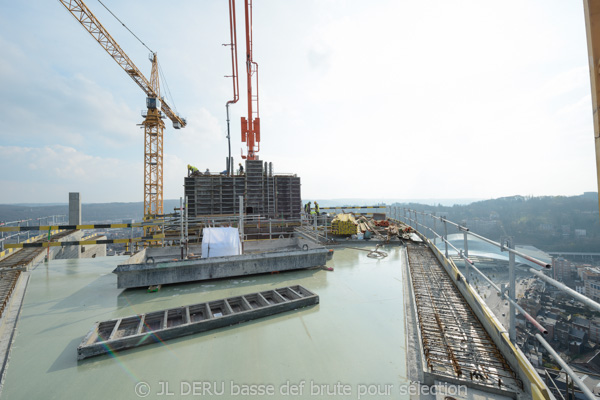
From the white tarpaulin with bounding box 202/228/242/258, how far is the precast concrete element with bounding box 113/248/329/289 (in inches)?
23.2

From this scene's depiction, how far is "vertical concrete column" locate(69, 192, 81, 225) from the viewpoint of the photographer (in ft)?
59.7

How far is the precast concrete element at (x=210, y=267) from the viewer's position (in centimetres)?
610

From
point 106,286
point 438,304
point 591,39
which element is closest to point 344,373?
point 438,304

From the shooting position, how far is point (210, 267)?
6758mm

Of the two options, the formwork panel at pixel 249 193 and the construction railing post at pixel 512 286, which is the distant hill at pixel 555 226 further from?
the construction railing post at pixel 512 286

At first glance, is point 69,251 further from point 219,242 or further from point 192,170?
point 219,242

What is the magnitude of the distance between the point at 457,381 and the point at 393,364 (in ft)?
2.39

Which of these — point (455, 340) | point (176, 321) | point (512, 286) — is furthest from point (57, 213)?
point (512, 286)

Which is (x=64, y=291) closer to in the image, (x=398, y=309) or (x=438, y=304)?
(x=398, y=309)

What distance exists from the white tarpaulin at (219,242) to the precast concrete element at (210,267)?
59cm

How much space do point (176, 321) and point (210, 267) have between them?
221 cm

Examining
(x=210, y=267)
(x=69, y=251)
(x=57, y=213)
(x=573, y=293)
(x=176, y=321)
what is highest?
(x=57, y=213)

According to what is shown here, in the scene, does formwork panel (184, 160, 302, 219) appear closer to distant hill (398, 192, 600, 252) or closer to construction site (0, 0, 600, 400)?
construction site (0, 0, 600, 400)

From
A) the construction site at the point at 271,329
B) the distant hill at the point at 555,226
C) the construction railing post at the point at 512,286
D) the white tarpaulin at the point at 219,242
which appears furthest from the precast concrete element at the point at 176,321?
the distant hill at the point at 555,226
